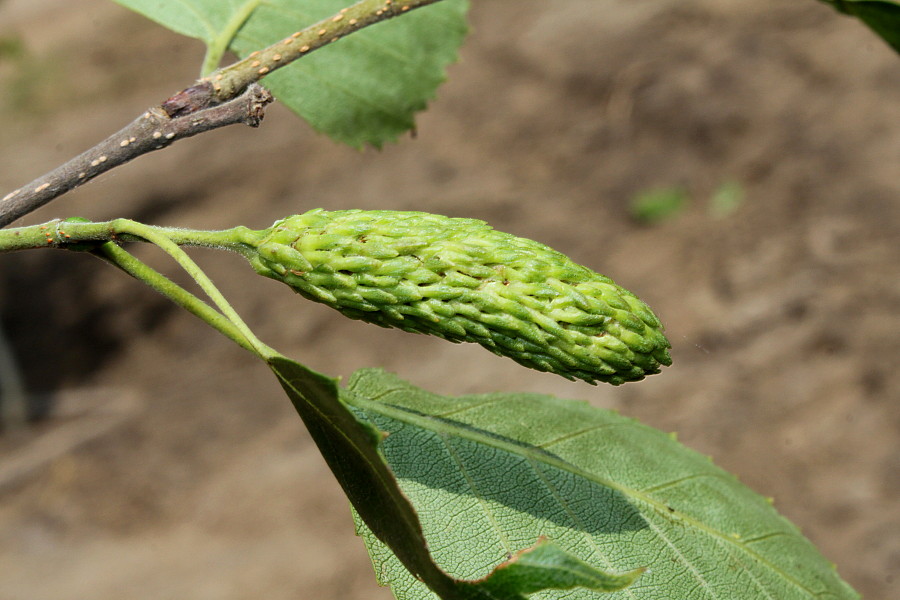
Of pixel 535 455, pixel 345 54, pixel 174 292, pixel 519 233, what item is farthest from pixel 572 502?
pixel 519 233

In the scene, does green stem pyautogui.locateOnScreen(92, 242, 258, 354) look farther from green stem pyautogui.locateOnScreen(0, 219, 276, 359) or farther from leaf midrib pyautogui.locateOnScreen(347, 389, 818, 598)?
leaf midrib pyautogui.locateOnScreen(347, 389, 818, 598)

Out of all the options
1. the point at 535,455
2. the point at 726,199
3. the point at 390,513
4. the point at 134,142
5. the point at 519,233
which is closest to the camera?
the point at 390,513

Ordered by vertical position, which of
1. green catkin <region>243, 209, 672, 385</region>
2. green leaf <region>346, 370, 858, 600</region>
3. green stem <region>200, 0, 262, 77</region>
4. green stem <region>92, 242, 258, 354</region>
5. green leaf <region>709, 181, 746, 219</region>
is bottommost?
green leaf <region>346, 370, 858, 600</region>

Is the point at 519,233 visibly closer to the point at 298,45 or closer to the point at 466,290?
the point at 298,45

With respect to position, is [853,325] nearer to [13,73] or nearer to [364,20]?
[364,20]

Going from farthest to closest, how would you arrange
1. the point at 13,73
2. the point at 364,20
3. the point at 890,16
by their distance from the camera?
1. the point at 13,73
2. the point at 364,20
3. the point at 890,16

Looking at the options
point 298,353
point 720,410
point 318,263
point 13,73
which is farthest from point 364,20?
point 13,73

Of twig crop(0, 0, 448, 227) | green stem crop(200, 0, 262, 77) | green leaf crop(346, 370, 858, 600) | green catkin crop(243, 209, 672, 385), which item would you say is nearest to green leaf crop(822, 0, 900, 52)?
green catkin crop(243, 209, 672, 385)
